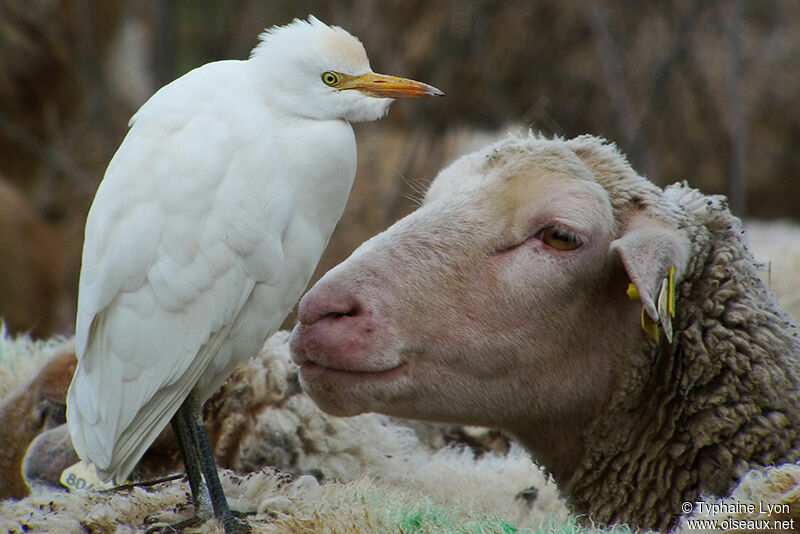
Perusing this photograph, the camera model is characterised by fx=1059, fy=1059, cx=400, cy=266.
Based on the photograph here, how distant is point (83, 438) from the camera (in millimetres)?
2443

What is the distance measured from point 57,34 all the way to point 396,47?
2787mm

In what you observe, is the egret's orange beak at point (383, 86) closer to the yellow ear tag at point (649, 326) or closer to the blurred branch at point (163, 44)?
the yellow ear tag at point (649, 326)

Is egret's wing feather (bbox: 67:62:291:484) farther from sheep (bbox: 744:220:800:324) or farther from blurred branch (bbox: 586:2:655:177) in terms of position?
blurred branch (bbox: 586:2:655:177)

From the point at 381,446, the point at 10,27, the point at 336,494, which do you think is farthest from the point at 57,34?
the point at 336,494

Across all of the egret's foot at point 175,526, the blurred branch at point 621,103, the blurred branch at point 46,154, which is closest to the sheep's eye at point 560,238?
the egret's foot at point 175,526

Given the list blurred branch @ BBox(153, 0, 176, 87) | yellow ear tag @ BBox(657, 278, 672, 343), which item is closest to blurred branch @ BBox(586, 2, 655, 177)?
blurred branch @ BBox(153, 0, 176, 87)

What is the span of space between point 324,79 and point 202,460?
94cm

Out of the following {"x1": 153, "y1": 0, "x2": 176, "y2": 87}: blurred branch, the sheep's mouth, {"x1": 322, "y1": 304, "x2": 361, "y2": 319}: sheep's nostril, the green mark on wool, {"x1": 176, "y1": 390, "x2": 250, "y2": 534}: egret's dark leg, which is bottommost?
{"x1": 176, "y1": 390, "x2": 250, "y2": 534}: egret's dark leg

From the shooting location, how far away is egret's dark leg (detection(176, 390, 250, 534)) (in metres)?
2.31

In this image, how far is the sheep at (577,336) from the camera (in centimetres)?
238

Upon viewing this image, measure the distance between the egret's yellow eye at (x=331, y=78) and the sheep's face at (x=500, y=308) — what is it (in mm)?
393

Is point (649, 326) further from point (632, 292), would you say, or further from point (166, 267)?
point (166, 267)

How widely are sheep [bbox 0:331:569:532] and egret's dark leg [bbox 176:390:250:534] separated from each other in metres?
0.10

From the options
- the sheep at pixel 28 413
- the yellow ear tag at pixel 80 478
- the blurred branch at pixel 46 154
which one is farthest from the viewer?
the blurred branch at pixel 46 154
